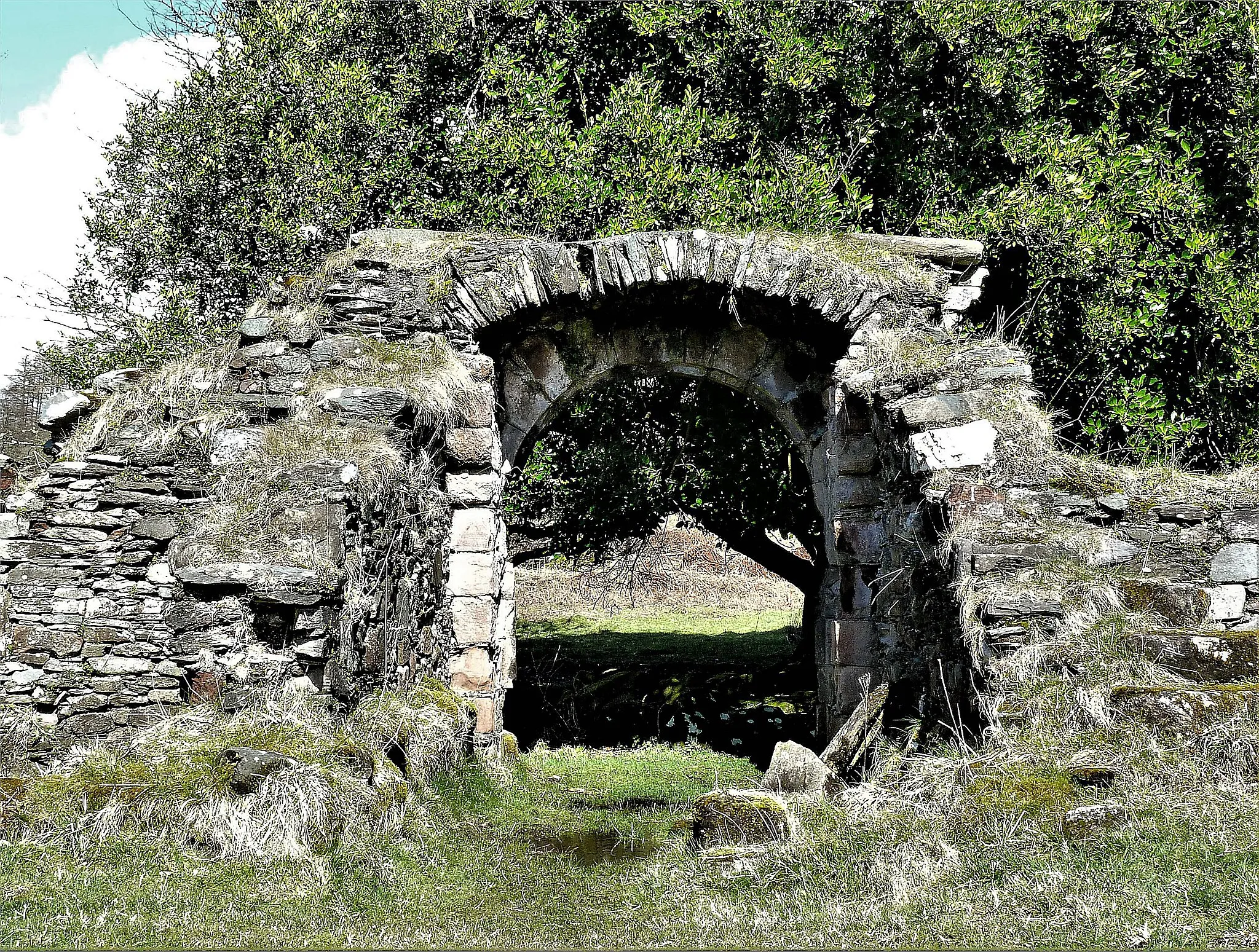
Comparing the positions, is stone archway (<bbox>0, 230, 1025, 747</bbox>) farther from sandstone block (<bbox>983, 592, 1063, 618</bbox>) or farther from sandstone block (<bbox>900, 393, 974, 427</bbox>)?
sandstone block (<bbox>983, 592, 1063, 618</bbox>)

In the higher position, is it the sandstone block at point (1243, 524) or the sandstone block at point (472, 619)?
the sandstone block at point (1243, 524)

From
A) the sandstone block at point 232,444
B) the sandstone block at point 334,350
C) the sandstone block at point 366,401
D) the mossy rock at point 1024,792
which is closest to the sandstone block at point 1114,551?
the mossy rock at point 1024,792

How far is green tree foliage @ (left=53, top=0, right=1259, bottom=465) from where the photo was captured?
8758 millimetres

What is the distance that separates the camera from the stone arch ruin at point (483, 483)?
5.01 meters

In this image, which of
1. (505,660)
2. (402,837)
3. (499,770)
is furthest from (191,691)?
(505,660)

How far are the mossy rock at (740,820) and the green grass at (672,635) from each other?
7386 mm

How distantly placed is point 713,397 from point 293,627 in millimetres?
5678

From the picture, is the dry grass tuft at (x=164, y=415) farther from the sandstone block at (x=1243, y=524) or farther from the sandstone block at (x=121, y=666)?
the sandstone block at (x=1243, y=524)

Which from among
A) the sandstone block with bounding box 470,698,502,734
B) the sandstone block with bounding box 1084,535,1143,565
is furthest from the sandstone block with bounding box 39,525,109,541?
the sandstone block with bounding box 1084,535,1143,565

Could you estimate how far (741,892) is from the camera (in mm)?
3719

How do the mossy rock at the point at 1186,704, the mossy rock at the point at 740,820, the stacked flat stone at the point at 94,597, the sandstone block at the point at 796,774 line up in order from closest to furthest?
the mossy rock at the point at 740,820, the mossy rock at the point at 1186,704, the sandstone block at the point at 796,774, the stacked flat stone at the point at 94,597

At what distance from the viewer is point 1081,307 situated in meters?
8.84

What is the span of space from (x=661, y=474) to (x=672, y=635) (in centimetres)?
510

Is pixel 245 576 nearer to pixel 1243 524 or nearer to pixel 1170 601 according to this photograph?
pixel 1170 601
